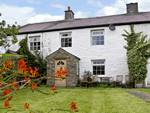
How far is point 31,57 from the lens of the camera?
13203mm

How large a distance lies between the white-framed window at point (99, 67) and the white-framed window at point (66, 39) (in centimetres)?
275

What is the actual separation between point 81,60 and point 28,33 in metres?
5.88

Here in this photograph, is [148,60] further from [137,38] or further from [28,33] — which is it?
[28,33]

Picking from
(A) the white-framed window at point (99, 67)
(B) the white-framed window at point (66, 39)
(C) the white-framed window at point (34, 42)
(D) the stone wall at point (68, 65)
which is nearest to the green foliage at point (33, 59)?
(C) the white-framed window at point (34, 42)

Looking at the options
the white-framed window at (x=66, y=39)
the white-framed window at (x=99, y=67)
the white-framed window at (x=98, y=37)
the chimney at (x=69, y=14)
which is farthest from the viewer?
the chimney at (x=69, y=14)

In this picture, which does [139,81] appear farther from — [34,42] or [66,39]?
[34,42]

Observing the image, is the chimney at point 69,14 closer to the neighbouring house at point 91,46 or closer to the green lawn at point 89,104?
the neighbouring house at point 91,46

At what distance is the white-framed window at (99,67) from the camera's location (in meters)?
12.3

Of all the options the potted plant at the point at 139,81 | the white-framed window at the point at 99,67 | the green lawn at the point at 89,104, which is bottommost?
the green lawn at the point at 89,104

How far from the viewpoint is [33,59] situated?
13.3m

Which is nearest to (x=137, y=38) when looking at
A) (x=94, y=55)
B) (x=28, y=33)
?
(x=94, y=55)

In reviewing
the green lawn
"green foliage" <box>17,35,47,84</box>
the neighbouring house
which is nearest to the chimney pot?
the neighbouring house

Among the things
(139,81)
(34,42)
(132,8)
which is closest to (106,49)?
(139,81)

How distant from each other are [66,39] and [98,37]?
2.80 meters
